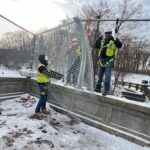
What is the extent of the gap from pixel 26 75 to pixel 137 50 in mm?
5521

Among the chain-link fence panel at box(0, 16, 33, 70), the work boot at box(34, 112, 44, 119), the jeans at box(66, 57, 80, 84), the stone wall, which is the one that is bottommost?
the work boot at box(34, 112, 44, 119)

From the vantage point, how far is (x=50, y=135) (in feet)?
16.3

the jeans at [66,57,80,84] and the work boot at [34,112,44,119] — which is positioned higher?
the jeans at [66,57,80,84]

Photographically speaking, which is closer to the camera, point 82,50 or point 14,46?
point 82,50

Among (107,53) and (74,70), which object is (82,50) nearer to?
(74,70)

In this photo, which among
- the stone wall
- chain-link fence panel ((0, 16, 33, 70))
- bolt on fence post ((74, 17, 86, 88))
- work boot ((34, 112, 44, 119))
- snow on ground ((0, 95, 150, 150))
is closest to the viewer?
snow on ground ((0, 95, 150, 150))

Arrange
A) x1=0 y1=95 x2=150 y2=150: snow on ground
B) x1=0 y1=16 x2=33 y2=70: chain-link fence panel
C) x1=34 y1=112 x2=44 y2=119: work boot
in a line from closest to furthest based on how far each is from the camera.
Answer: x1=0 y1=95 x2=150 y2=150: snow on ground, x1=34 y1=112 x2=44 y2=119: work boot, x1=0 y1=16 x2=33 y2=70: chain-link fence panel

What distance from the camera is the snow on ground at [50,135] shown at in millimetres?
4465

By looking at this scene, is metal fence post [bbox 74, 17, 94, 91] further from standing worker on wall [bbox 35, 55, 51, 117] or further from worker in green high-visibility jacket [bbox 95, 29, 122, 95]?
standing worker on wall [bbox 35, 55, 51, 117]

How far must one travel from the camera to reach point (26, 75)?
778 centimetres

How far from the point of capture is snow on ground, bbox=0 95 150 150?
4465 millimetres

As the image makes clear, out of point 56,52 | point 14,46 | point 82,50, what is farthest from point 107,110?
point 14,46

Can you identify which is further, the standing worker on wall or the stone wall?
the standing worker on wall

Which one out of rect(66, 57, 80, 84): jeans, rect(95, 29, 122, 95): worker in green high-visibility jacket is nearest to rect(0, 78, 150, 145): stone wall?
rect(66, 57, 80, 84): jeans
